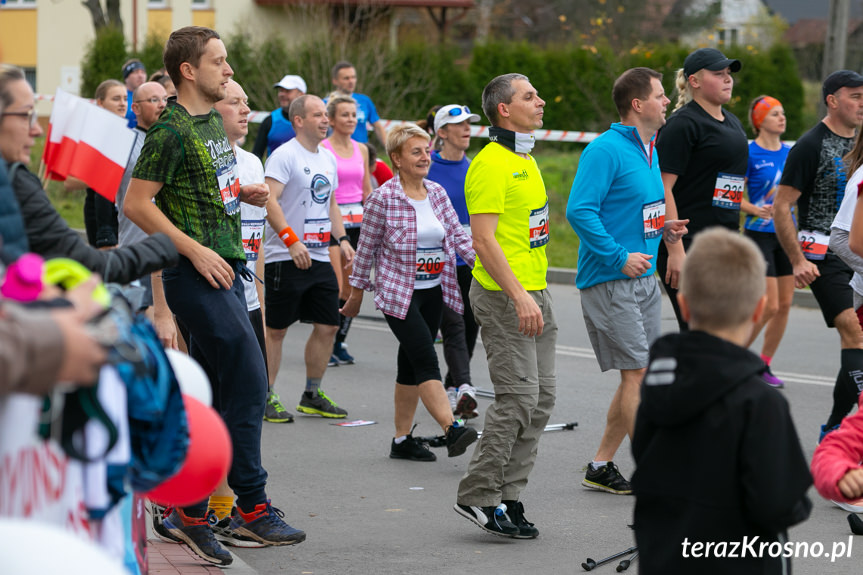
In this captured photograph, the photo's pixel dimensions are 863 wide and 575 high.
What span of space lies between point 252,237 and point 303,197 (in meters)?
1.44

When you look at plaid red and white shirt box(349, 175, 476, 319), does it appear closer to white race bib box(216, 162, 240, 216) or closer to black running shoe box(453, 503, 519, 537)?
black running shoe box(453, 503, 519, 537)

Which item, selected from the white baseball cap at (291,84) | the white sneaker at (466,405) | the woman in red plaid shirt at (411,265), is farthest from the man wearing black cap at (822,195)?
the white baseball cap at (291,84)

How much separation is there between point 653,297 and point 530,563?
5.69 ft

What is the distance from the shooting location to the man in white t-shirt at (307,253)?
8.05 meters

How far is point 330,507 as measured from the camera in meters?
6.26

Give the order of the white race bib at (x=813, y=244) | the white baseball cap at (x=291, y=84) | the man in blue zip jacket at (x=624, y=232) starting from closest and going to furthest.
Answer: the man in blue zip jacket at (x=624, y=232), the white race bib at (x=813, y=244), the white baseball cap at (x=291, y=84)

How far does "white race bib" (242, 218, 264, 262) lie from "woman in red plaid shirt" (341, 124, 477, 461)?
2.16ft

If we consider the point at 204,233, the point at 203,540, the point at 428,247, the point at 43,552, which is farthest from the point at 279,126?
the point at 43,552

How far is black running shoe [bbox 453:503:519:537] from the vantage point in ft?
18.3

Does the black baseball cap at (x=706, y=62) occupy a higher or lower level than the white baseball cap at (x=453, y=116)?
higher

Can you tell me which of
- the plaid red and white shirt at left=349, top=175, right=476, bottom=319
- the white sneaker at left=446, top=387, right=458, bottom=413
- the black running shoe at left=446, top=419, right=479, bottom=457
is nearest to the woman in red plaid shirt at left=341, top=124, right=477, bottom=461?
the plaid red and white shirt at left=349, top=175, right=476, bottom=319

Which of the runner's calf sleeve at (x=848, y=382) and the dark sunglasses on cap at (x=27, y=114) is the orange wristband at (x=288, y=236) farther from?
the dark sunglasses on cap at (x=27, y=114)

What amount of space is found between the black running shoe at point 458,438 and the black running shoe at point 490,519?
0.98 m

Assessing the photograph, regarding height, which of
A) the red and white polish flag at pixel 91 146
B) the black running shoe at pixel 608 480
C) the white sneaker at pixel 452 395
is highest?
the red and white polish flag at pixel 91 146
